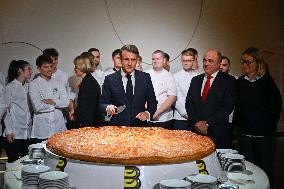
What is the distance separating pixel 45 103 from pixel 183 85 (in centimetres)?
200

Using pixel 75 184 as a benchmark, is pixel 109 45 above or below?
above

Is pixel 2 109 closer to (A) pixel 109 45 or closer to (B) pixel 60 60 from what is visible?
(B) pixel 60 60

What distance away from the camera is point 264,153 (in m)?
4.83

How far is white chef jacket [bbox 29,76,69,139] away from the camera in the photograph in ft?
17.8

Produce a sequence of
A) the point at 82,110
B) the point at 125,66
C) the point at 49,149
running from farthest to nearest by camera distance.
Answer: the point at 82,110 → the point at 125,66 → the point at 49,149

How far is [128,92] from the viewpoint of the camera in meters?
4.72

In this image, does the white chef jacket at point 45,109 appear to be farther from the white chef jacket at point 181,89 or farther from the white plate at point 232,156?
the white plate at point 232,156

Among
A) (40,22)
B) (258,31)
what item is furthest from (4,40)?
(258,31)

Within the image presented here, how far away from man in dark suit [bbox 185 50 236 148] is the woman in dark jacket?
0.61 feet

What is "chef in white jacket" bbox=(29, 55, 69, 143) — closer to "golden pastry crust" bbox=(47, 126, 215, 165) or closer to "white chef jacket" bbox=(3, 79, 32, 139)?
"white chef jacket" bbox=(3, 79, 32, 139)

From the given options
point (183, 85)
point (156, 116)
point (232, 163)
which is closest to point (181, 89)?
point (183, 85)

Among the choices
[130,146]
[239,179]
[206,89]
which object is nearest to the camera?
[239,179]

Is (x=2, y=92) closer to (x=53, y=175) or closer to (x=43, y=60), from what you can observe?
(x=43, y=60)

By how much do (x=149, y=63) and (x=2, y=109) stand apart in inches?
89.5
